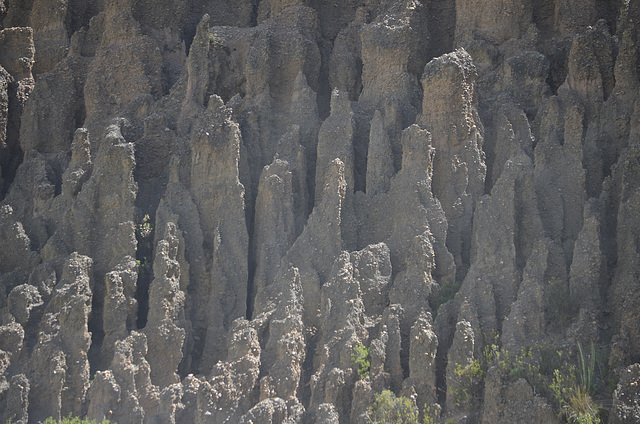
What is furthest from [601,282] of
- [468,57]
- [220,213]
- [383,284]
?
[220,213]

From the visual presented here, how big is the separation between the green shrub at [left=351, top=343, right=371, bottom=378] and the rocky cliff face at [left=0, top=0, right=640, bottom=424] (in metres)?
0.10

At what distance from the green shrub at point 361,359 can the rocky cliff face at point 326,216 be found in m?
0.10

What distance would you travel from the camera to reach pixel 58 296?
77.2ft

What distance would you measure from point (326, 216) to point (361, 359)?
3650mm

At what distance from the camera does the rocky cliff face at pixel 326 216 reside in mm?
21562

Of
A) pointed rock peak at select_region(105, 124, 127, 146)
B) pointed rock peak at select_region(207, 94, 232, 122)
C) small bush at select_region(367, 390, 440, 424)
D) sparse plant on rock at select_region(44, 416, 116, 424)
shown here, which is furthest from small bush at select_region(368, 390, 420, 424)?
pointed rock peak at select_region(105, 124, 127, 146)

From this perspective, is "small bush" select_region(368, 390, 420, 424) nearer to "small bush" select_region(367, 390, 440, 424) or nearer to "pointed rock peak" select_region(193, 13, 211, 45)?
"small bush" select_region(367, 390, 440, 424)

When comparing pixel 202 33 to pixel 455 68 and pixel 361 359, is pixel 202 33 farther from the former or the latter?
pixel 361 359

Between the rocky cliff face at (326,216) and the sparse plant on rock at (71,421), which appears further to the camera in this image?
the sparse plant on rock at (71,421)

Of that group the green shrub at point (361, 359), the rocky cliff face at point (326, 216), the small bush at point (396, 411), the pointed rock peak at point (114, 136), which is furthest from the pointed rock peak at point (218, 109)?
the small bush at point (396, 411)

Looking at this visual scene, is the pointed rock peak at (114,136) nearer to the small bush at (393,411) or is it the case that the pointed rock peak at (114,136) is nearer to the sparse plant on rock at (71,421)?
the sparse plant on rock at (71,421)

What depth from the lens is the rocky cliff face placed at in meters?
21.6

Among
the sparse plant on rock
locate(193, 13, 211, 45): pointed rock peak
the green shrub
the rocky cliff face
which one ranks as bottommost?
the sparse plant on rock

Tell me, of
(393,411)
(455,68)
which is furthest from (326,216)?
(393,411)
